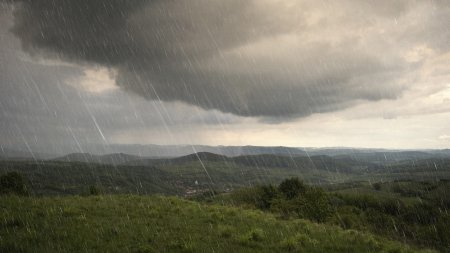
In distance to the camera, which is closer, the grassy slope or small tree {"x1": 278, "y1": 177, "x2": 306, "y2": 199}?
the grassy slope

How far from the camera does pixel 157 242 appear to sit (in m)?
12.2

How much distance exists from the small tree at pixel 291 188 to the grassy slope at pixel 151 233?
43539 mm

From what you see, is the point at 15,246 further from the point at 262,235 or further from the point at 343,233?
the point at 343,233

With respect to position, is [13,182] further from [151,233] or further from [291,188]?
[291,188]

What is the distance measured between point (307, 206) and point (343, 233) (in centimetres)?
2275

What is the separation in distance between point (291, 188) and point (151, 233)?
174 feet

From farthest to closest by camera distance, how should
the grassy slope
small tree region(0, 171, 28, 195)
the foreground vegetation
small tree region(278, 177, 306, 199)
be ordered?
1. small tree region(278, 177, 306, 199)
2. small tree region(0, 171, 28, 195)
3. the foreground vegetation
4. the grassy slope

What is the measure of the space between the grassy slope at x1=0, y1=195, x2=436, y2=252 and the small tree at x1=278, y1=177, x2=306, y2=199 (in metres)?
43.5

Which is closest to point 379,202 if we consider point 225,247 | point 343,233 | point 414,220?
point 414,220

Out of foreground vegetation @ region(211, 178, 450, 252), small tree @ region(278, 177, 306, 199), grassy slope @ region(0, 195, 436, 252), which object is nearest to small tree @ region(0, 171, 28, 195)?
grassy slope @ region(0, 195, 436, 252)

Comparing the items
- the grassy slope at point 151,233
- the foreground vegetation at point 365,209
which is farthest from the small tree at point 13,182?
the foreground vegetation at point 365,209

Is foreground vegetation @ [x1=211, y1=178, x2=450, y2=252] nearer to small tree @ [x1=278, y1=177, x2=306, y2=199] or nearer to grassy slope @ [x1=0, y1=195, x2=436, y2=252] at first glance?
small tree @ [x1=278, y1=177, x2=306, y2=199]

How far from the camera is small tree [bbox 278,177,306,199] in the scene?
61141 millimetres

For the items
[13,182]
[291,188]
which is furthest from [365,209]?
[13,182]
